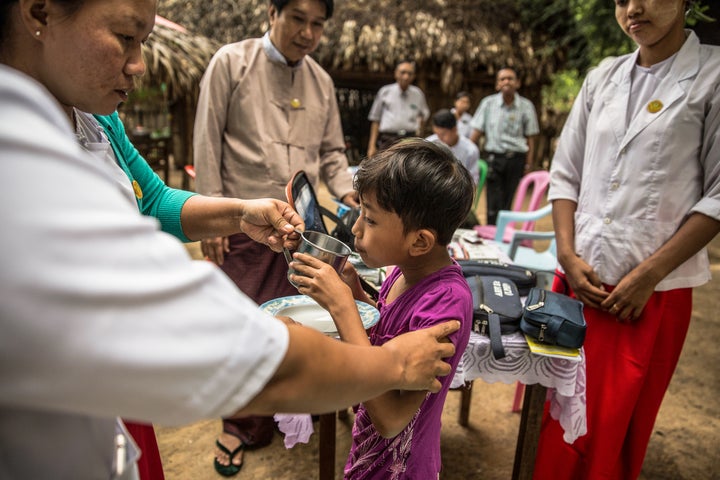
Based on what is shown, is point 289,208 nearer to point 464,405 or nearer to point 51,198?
point 51,198

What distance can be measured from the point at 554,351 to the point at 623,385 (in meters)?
0.57

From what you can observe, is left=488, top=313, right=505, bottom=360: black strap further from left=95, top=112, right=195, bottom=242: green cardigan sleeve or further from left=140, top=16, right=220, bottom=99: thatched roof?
left=140, top=16, right=220, bottom=99: thatched roof

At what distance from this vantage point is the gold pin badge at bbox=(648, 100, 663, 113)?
191cm

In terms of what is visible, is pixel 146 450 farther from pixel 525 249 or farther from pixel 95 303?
pixel 525 249

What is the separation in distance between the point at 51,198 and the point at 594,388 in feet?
7.63

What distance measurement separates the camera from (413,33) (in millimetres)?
10617

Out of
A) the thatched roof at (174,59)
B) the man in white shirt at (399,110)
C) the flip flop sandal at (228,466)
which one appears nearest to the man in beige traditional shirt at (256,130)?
the flip flop sandal at (228,466)

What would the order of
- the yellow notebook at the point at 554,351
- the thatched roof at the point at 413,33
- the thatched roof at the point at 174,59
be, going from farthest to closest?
the thatched roof at the point at 413,33
the thatched roof at the point at 174,59
the yellow notebook at the point at 554,351

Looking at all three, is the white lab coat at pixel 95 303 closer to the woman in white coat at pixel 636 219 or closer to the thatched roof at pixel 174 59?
the woman in white coat at pixel 636 219

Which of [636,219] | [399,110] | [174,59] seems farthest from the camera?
[174,59]

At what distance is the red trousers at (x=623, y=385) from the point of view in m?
2.02

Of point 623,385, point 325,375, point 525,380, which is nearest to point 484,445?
point 623,385

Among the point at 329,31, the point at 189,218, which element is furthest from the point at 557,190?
the point at 329,31

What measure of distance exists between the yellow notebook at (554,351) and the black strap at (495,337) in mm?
120
